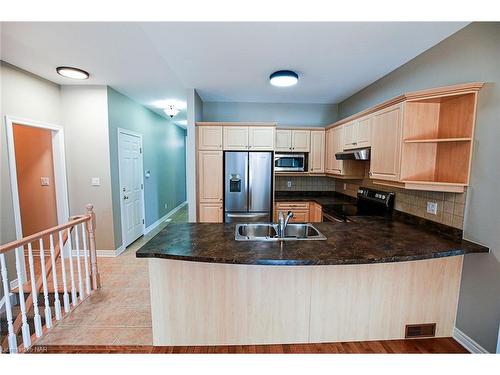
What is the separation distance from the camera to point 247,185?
360cm

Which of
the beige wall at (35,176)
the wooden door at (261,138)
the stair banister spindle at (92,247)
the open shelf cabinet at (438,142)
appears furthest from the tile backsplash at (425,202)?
the beige wall at (35,176)

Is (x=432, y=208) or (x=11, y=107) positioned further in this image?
(x=11, y=107)

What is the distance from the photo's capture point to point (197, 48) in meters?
2.19

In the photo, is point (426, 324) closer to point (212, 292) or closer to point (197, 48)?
point (212, 292)

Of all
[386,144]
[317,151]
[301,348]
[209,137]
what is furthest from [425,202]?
[209,137]

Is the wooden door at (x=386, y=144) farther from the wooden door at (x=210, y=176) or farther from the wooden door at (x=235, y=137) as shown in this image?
the wooden door at (x=210, y=176)

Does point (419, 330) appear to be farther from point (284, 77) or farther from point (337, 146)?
point (284, 77)

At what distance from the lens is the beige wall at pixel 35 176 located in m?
3.37

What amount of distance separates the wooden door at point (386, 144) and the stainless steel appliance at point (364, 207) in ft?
1.44

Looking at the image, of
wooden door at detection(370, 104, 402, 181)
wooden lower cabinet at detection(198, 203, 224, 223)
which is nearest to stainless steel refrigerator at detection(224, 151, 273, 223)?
wooden lower cabinet at detection(198, 203, 224, 223)

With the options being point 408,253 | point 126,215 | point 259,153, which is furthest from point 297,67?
point 126,215

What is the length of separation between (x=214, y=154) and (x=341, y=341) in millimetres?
2860

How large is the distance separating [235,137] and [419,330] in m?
3.14

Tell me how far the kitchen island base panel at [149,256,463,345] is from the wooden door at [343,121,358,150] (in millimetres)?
1694
